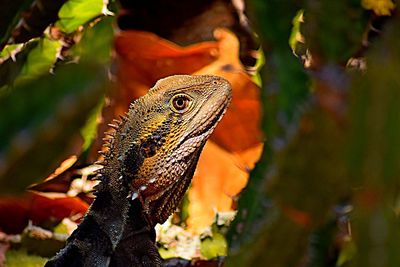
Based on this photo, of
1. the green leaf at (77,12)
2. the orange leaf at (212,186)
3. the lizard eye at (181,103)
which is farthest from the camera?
the orange leaf at (212,186)

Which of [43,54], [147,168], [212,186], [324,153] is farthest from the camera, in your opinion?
[212,186]

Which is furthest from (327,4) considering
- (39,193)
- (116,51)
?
(116,51)

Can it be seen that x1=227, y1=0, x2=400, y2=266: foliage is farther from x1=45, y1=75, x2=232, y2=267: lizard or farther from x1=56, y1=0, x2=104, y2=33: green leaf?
x1=56, y1=0, x2=104, y2=33: green leaf

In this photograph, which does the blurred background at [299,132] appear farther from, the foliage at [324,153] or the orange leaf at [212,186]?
the orange leaf at [212,186]

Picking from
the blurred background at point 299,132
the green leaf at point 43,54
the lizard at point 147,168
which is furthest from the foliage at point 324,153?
the green leaf at point 43,54

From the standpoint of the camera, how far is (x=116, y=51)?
3057 mm

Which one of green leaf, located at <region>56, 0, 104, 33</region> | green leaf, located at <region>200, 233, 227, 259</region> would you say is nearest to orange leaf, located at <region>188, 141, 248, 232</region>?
green leaf, located at <region>200, 233, 227, 259</region>

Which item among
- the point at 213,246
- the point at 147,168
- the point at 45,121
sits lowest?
the point at 213,246

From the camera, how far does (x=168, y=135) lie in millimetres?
2182

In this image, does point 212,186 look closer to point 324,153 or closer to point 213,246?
point 213,246

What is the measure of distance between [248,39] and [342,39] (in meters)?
2.48

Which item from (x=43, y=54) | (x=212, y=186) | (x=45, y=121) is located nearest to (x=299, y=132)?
(x=45, y=121)

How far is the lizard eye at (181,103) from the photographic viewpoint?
2213 millimetres

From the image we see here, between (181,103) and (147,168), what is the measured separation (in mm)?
217
